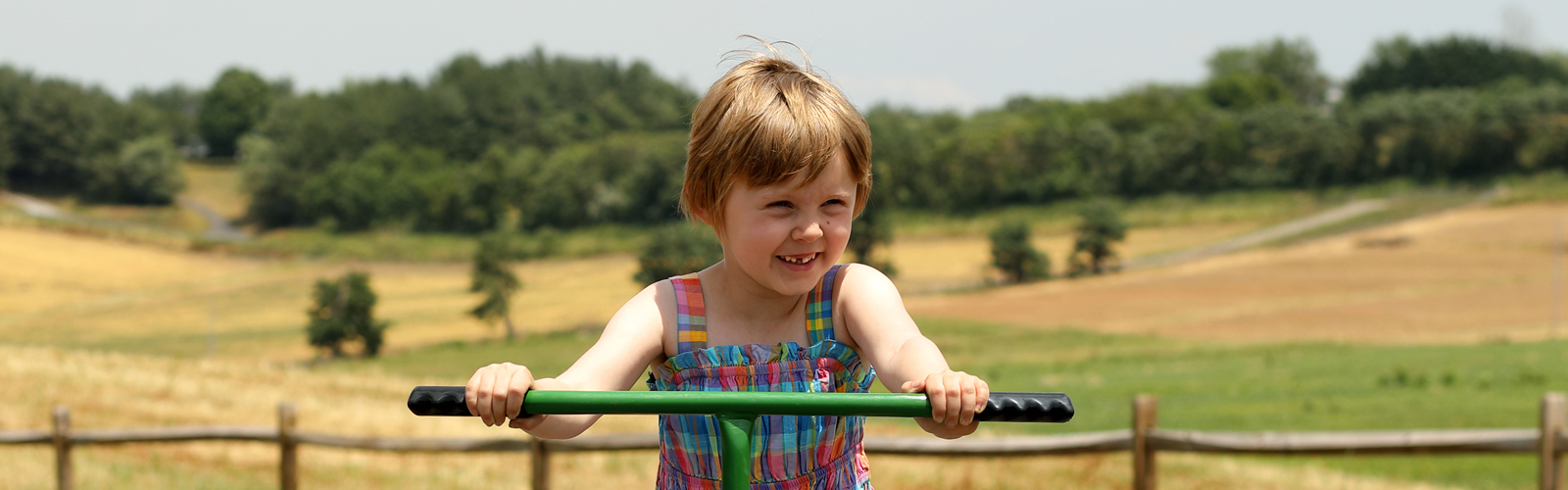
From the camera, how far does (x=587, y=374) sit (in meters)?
2.07

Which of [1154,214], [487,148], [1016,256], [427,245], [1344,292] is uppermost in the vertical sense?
[487,148]

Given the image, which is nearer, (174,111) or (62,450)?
(62,450)

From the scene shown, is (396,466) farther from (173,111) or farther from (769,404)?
(173,111)

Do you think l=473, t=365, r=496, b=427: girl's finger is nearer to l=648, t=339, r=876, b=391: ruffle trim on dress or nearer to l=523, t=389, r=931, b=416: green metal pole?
l=523, t=389, r=931, b=416: green metal pole

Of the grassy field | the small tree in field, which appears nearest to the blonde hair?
the grassy field

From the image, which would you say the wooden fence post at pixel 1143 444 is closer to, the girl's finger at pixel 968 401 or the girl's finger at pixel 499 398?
the girl's finger at pixel 968 401

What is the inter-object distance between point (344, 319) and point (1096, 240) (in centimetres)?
3799

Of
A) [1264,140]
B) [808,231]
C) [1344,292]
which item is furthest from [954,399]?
[1264,140]

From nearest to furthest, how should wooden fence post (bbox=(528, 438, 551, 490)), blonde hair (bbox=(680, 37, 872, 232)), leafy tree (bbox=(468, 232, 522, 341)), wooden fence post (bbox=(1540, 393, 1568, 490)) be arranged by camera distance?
blonde hair (bbox=(680, 37, 872, 232)) → wooden fence post (bbox=(1540, 393, 1568, 490)) → wooden fence post (bbox=(528, 438, 551, 490)) → leafy tree (bbox=(468, 232, 522, 341))

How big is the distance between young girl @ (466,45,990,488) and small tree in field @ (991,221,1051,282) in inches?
2298

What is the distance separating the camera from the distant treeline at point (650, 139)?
77.3m

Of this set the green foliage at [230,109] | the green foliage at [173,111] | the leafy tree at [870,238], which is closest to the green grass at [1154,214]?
the leafy tree at [870,238]

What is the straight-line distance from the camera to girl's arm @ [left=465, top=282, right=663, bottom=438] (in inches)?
69.4

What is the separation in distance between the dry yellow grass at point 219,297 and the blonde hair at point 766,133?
162 feet
